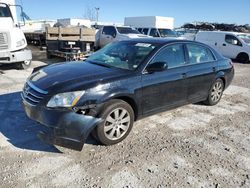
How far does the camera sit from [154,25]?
1892cm

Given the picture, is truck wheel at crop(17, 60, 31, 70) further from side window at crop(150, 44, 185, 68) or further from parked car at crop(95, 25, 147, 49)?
side window at crop(150, 44, 185, 68)

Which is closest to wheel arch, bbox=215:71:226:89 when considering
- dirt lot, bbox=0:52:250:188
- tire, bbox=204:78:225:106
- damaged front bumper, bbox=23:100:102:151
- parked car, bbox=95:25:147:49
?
tire, bbox=204:78:225:106

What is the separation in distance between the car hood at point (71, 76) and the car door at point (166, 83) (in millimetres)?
477

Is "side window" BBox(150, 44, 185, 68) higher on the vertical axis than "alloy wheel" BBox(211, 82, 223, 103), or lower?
higher

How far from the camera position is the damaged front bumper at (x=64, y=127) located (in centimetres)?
326

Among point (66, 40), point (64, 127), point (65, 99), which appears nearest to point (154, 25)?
point (66, 40)

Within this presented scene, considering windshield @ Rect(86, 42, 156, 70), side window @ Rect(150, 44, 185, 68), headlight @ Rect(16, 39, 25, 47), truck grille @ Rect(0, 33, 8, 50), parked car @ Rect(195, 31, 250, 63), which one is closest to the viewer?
windshield @ Rect(86, 42, 156, 70)

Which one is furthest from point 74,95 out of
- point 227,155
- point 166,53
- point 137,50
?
point 227,155

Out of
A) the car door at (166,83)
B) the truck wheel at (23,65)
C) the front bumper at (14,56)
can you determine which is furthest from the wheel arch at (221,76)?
the truck wheel at (23,65)

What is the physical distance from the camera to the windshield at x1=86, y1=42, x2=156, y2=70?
13.9ft

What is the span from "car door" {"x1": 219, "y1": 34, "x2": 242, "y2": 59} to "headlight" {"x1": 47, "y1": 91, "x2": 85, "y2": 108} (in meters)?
14.2

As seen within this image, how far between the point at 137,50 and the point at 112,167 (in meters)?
2.13

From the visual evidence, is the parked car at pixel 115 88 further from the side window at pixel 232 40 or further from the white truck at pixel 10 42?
the side window at pixel 232 40

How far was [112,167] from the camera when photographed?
3.28 metres
